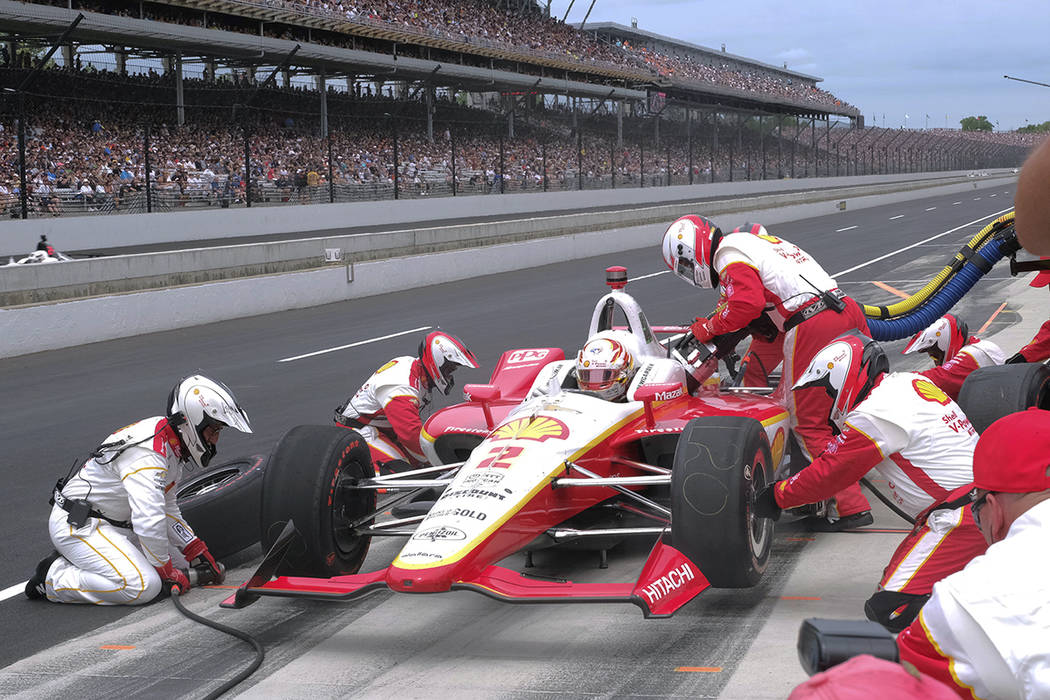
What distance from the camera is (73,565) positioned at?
5.90m

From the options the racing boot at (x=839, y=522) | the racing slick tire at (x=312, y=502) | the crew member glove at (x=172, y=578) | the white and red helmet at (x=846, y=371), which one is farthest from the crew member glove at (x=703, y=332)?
the crew member glove at (x=172, y=578)

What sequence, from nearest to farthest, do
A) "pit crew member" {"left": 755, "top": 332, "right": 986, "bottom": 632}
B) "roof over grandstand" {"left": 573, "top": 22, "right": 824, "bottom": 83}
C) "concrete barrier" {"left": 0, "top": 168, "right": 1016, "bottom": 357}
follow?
1. "pit crew member" {"left": 755, "top": 332, "right": 986, "bottom": 632}
2. "concrete barrier" {"left": 0, "top": 168, "right": 1016, "bottom": 357}
3. "roof over grandstand" {"left": 573, "top": 22, "right": 824, "bottom": 83}

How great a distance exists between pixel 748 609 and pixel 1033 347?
11.0ft

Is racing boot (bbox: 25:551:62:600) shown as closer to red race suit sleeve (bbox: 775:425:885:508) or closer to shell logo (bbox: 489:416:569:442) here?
shell logo (bbox: 489:416:569:442)

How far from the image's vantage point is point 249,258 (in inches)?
768

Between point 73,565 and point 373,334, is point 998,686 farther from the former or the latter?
point 373,334

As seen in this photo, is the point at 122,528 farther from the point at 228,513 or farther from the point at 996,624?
the point at 996,624

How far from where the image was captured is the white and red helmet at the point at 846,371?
20.2ft

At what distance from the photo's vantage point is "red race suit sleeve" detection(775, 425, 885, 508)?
16.1ft

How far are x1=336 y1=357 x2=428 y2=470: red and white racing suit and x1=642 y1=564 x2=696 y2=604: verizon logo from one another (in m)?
2.72

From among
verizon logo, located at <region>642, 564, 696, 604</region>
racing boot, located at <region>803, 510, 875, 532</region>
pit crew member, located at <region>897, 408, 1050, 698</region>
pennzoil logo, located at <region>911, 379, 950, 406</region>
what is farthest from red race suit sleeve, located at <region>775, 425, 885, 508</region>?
pit crew member, located at <region>897, 408, 1050, 698</region>

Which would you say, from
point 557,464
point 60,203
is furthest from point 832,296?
point 60,203

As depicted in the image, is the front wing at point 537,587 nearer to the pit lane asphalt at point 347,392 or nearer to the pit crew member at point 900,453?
the pit lane asphalt at point 347,392

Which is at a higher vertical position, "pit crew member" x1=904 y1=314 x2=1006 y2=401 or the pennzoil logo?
the pennzoil logo
